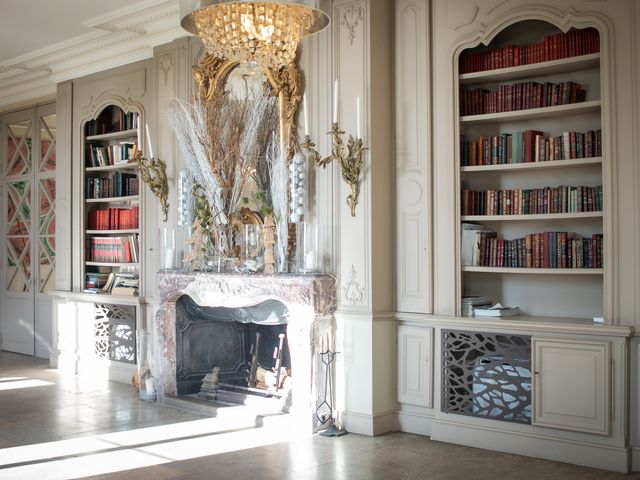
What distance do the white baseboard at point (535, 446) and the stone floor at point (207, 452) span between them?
7cm

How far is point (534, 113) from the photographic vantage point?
510 centimetres

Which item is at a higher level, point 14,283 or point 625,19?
point 625,19

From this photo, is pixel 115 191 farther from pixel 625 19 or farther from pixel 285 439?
pixel 625 19

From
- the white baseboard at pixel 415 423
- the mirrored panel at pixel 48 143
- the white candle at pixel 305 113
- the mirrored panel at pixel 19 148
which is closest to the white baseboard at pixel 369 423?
the white baseboard at pixel 415 423

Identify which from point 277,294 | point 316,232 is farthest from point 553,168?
point 277,294

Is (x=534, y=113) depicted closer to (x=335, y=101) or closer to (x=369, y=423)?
(x=335, y=101)

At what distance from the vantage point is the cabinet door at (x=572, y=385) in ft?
15.1

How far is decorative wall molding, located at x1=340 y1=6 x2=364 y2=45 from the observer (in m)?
5.57

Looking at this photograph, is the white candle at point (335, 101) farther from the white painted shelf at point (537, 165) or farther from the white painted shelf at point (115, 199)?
the white painted shelf at point (115, 199)

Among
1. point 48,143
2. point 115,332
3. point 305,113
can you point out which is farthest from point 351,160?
point 48,143

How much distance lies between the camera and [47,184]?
366 inches

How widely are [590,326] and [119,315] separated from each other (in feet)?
16.1

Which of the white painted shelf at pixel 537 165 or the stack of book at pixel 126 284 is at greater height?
the white painted shelf at pixel 537 165

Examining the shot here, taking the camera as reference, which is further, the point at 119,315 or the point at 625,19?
the point at 119,315
